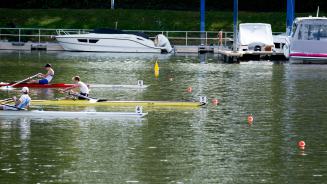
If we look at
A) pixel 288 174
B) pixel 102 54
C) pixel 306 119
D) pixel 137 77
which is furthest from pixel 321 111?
pixel 102 54

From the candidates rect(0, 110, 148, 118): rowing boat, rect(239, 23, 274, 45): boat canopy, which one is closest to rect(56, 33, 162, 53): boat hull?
rect(239, 23, 274, 45): boat canopy

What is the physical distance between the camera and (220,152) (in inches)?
1272

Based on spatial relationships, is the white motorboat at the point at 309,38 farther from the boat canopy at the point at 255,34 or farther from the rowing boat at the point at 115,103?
the rowing boat at the point at 115,103

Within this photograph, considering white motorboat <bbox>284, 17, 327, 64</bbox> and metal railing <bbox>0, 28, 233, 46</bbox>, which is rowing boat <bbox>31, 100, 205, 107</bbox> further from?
metal railing <bbox>0, 28, 233, 46</bbox>

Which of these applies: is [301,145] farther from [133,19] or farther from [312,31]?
[133,19]

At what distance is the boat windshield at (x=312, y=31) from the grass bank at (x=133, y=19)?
1778cm

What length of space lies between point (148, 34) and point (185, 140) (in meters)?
52.1

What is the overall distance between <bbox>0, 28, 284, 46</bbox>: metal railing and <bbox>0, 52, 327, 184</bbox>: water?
2781 cm

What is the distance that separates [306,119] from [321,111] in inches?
101

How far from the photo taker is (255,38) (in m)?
74.8

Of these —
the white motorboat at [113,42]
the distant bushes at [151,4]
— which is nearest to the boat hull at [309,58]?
the white motorboat at [113,42]

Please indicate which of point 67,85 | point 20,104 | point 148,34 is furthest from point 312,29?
point 20,104

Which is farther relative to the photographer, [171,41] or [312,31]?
[171,41]

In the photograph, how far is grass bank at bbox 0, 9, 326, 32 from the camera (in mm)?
88062
